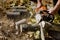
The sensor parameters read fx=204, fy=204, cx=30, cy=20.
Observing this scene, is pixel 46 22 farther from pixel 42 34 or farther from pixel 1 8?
pixel 1 8

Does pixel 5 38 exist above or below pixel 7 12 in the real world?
below

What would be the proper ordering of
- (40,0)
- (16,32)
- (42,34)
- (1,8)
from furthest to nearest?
(1,8) → (40,0) → (16,32) → (42,34)

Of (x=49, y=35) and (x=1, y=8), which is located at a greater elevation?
(x=1, y=8)

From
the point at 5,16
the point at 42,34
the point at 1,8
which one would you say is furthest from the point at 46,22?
the point at 1,8

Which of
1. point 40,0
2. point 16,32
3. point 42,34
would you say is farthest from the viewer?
point 40,0

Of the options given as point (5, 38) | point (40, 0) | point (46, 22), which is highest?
point (40, 0)

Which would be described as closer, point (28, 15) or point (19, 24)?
point (19, 24)

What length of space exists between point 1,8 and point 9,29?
33.1 inches

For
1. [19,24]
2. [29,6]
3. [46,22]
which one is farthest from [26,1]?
[46,22]

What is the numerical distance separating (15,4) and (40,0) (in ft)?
2.21

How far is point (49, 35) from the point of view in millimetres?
3395

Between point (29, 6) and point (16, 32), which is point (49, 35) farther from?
point (29, 6)

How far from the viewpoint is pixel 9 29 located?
3633mm

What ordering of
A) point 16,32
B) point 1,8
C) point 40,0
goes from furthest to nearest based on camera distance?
point 1,8 → point 40,0 → point 16,32
